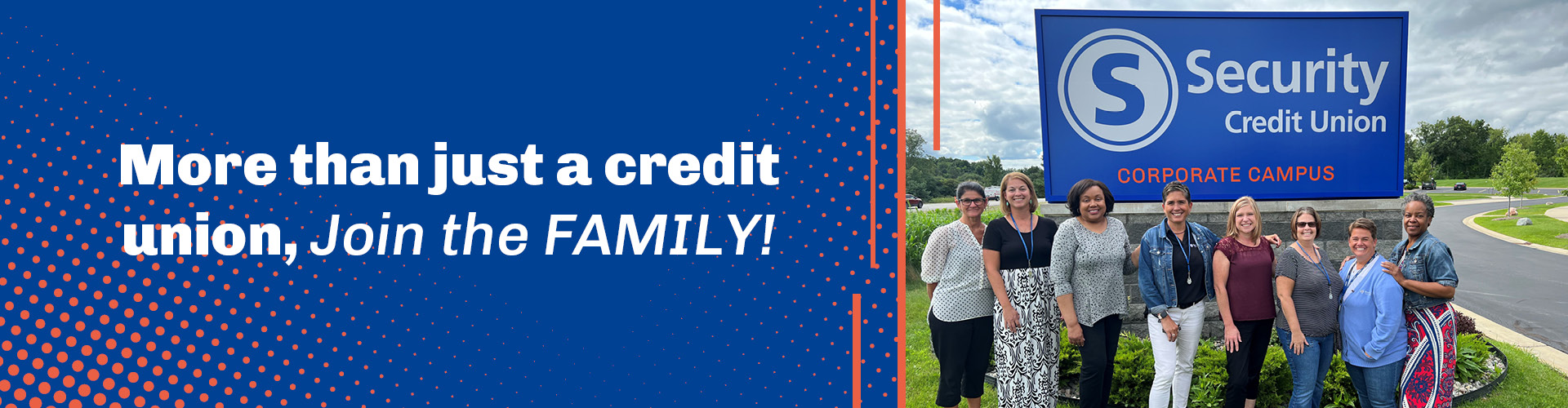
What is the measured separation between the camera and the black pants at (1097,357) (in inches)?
145

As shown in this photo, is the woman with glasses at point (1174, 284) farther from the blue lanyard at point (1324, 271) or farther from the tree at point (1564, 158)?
the tree at point (1564, 158)

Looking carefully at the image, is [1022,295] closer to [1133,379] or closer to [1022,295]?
Answer: [1022,295]

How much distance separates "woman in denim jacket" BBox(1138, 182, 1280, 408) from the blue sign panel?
4.25 feet

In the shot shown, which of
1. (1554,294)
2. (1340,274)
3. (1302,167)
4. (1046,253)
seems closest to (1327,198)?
(1302,167)

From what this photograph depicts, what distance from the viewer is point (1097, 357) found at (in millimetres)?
3705

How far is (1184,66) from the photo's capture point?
16.4ft

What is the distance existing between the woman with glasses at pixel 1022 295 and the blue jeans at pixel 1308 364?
113 cm

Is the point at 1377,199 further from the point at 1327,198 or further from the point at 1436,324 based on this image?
the point at 1436,324

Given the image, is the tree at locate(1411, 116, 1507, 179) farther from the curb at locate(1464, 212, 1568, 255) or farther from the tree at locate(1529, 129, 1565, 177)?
the curb at locate(1464, 212, 1568, 255)

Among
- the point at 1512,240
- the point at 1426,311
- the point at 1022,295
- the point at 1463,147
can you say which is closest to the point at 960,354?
the point at 1022,295

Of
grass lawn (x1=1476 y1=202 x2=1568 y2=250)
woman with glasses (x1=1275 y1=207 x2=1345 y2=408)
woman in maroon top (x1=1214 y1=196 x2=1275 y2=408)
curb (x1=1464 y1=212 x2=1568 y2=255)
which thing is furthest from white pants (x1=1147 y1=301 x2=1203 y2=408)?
grass lawn (x1=1476 y1=202 x2=1568 y2=250)

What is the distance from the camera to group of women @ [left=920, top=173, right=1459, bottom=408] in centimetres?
350

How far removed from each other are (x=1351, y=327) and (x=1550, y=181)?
294ft

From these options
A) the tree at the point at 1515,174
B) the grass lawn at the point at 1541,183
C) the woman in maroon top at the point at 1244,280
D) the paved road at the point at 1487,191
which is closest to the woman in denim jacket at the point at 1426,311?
the woman in maroon top at the point at 1244,280
